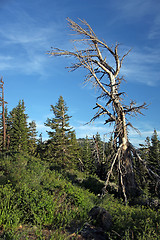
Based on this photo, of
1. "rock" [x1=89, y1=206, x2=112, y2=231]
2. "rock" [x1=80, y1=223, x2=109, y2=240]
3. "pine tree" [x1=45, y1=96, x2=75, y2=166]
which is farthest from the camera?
"pine tree" [x1=45, y1=96, x2=75, y2=166]

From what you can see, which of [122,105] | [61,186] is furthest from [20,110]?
[61,186]

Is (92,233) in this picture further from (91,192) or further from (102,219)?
(91,192)

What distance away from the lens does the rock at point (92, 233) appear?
4.62 m

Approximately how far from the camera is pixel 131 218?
5.05 metres

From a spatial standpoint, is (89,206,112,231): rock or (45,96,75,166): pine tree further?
(45,96,75,166): pine tree

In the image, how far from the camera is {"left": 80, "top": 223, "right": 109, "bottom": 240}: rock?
15.1 feet

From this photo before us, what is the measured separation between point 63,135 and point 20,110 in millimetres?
15306

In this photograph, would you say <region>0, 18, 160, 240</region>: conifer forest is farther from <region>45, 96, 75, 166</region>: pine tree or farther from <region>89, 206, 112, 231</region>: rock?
<region>45, 96, 75, 166</region>: pine tree

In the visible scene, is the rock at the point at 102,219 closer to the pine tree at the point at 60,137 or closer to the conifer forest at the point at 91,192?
the conifer forest at the point at 91,192

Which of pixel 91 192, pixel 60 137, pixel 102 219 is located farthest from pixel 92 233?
pixel 60 137

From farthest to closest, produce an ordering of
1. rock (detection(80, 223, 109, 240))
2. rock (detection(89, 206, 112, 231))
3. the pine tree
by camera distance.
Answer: the pine tree, rock (detection(89, 206, 112, 231)), rock (detection(80, 223, 109, 240))

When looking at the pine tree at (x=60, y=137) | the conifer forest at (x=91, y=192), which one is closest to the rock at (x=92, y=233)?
the conifer forest at (x=91, y=192)

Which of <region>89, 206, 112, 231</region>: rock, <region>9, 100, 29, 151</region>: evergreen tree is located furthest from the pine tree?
<region>89, 206, 112, 231</region>: rock

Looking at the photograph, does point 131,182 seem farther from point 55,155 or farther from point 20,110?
point 20,110
